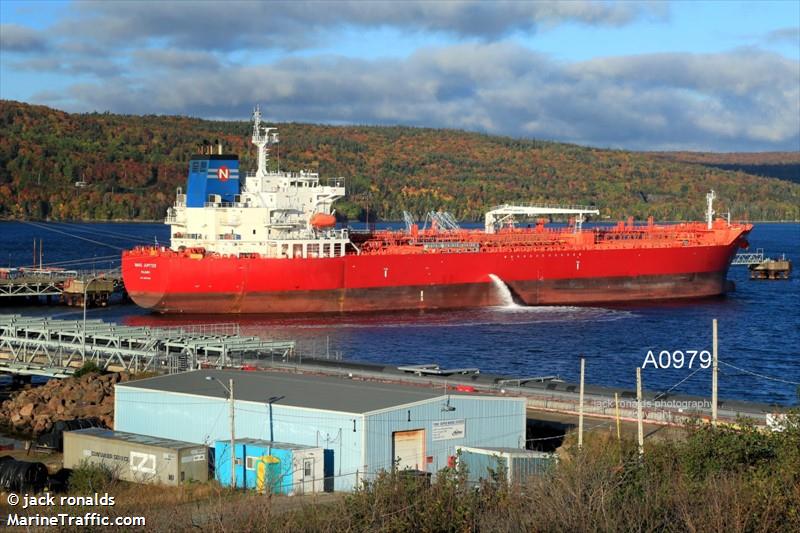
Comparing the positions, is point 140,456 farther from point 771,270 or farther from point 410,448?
point 771,270

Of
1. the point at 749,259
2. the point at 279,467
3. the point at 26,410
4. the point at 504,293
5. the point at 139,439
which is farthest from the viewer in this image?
the point at 749,259

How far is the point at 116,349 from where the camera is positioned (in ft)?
98.6

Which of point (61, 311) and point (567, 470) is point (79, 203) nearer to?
point (61, 311)

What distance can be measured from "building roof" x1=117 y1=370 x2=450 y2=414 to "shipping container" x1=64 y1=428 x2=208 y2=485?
156 cm

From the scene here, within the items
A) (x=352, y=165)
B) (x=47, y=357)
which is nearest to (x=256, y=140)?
(x=47, y=357)

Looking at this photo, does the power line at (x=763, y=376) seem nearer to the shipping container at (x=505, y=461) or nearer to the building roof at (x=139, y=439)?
the shipping container at (x=505, y=461)

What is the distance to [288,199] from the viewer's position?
4841 centimetres

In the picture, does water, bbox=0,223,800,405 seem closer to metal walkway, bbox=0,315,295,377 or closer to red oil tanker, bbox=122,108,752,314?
red oil tanker, bbox=122,108,752,314

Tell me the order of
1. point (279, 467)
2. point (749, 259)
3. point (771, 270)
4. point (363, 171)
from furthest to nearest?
point (363, 171), point (749, 259), point (771, 270), point (279, 467)

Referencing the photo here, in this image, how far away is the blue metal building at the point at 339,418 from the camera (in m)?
19.5

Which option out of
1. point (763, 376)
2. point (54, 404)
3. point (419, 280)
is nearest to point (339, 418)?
point (54, 404)

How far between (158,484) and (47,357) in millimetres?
13941

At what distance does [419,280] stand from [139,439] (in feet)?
91.9

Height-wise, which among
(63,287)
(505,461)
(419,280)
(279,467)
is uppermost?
(419,280)
